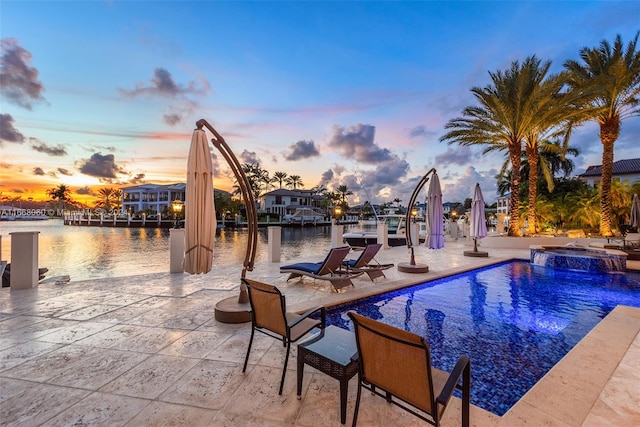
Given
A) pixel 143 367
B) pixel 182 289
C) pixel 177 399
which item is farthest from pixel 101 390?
pixel 182 289

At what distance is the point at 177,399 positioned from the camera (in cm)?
237

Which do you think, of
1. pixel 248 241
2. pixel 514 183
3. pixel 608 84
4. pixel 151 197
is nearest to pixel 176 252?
pixel 248 241

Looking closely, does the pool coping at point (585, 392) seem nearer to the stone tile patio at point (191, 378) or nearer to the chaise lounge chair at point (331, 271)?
the stone tile patio at point (191, 378)

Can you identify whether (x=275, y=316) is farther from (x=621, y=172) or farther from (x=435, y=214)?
(x=621, y=172)

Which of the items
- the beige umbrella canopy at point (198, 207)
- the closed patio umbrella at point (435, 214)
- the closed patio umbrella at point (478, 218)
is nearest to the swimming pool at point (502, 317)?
the closed patio umbrella at point (435, 214)

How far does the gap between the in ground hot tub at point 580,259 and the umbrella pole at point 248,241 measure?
1052 centimetres

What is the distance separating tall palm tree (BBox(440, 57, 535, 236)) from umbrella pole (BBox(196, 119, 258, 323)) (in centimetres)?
1382

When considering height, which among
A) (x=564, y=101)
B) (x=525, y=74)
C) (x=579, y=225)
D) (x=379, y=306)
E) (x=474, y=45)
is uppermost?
(x=474, y=45)

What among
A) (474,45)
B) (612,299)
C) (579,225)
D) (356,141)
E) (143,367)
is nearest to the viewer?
(143,367)

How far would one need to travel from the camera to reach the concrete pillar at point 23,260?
5.75 m

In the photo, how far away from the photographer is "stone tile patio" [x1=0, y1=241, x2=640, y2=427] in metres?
2.14

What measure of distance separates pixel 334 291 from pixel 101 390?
413 cm

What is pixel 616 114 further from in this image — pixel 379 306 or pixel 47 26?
pixel 47 26

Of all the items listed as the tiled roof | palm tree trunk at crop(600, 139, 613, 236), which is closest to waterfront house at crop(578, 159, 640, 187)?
the tiled roof
